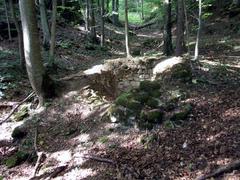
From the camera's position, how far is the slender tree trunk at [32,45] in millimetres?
9742

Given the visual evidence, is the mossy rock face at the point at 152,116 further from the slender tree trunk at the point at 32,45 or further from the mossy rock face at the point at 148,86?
the slender tree trunk at the point at 32,45

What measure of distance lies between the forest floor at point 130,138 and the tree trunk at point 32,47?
0.70 m

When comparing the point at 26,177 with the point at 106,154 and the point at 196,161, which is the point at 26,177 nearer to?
the point at 106,154

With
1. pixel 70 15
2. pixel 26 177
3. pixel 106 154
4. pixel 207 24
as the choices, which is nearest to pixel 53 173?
pixel 26 177

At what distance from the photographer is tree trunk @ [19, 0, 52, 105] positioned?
9.74 m

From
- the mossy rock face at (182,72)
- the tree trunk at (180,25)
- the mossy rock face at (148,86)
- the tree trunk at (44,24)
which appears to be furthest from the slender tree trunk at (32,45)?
the tree trunk at (44,24)

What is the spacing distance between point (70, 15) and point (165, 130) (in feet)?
73.2

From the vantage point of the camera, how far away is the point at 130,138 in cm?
757

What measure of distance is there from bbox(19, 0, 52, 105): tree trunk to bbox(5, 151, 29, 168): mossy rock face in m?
2.51

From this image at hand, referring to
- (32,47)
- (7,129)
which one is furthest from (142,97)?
(7,129)

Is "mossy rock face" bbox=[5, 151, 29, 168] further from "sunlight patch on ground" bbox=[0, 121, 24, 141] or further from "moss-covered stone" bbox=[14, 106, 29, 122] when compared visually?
"moss-covered stone" bbox=[14, 106, 29, 122]

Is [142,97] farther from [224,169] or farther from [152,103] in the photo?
[224,169]

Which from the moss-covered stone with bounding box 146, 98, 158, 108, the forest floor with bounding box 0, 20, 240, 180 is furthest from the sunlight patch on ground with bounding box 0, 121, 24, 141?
the moss-covered stone with bounding box 146, 98, 158, 108

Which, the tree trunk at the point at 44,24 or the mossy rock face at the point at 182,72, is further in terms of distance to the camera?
the tree trunk at the point at 44,24
